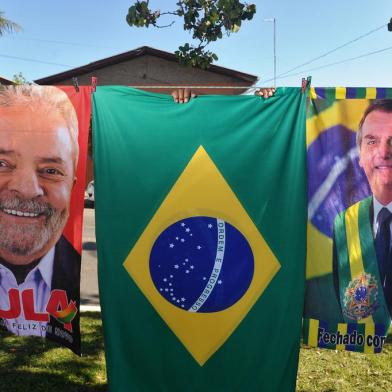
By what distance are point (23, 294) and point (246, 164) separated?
1.95 meters

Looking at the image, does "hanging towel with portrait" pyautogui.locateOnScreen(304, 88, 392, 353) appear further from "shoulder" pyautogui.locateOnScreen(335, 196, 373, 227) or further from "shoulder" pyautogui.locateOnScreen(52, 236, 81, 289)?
"shoulder" pyautogui.locateOnScreen(52, 236, 81, 289)

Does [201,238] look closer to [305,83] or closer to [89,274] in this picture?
[305,83]

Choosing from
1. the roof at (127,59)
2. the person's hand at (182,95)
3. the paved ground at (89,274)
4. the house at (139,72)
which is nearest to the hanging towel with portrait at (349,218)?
the person's hand at (182,95)

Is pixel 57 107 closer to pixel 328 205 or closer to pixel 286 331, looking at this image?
pixel 328 205

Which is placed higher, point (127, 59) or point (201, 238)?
point (127, 59)

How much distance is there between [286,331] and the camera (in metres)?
3.20

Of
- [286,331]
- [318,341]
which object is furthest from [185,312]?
[318,341]

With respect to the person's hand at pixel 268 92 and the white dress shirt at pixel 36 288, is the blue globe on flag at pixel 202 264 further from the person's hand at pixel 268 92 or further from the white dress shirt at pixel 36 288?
the person's hand at pixel 268 92

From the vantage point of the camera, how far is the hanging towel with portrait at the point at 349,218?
10.2 feet

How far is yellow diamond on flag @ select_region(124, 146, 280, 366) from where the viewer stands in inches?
126

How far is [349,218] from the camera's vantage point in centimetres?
316

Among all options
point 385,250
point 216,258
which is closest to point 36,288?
point 216,258

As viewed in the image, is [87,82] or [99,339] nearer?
[99,339]

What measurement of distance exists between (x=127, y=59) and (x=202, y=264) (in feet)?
60.9
